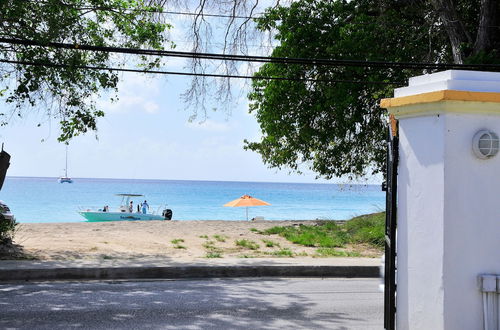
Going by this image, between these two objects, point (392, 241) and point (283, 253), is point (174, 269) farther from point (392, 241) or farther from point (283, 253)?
point (392, 241)

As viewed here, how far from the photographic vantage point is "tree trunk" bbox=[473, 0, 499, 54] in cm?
1586

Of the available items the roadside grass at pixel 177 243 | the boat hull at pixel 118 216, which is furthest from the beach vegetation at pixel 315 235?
the boat hull at pixel 118 216

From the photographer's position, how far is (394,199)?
5.46 meters

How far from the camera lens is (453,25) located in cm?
1614

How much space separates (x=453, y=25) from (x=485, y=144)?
12.6 m

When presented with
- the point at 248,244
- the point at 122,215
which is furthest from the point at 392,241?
the point at 122,215

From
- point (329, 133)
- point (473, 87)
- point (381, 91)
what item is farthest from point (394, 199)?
point (329, 133)

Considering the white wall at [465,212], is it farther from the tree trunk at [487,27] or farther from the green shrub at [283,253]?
the tree trunk at [487,27]

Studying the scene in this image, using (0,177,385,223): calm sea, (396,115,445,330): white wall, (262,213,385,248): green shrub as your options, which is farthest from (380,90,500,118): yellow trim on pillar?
(0,177,385,223): calm sea

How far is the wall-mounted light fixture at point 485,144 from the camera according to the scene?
4.76 meters

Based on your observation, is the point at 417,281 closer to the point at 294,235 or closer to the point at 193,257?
the point at 193,257

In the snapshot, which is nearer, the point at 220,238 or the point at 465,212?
the point at 465,212

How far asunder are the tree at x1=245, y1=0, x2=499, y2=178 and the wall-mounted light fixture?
38.1 feet

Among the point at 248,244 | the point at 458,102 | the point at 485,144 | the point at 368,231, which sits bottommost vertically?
the point at 248,244
